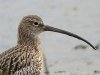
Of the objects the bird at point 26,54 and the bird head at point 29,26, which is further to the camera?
the bird head at point 29,26

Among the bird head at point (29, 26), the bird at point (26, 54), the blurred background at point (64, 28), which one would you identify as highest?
the blurred background at point (64, 28)

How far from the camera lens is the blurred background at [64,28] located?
14.0 m

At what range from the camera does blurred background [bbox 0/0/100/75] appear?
14.0 metres

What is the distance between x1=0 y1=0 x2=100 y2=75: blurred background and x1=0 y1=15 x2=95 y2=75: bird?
2.05m

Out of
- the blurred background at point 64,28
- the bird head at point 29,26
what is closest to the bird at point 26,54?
the bird head at point 29,26

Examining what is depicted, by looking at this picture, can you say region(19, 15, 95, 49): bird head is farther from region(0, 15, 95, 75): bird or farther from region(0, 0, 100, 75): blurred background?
region(0, 0, 100, 75): blurred background

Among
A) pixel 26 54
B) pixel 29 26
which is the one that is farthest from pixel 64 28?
pixel 26 54

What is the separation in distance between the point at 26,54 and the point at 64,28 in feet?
16.6

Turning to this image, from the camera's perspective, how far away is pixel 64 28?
15.8 meters

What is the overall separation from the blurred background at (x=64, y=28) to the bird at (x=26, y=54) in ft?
6.74

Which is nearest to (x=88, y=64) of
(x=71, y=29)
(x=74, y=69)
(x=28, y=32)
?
(x=74, y=69)

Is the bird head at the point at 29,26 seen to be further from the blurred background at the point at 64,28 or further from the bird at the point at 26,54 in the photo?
the blurred background at the point at 64,28

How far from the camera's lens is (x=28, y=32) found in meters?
11.0

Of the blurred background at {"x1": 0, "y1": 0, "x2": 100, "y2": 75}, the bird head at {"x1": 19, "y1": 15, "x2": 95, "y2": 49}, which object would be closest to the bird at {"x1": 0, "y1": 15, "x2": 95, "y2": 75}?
the bird head at {"x1": 19, "y1": 15, "x2": 95, "y2": 49}
